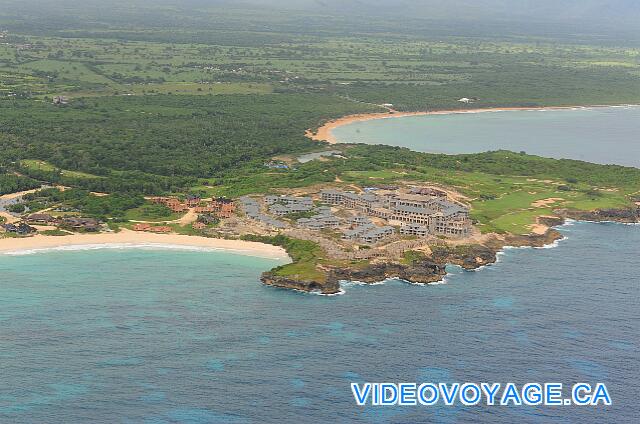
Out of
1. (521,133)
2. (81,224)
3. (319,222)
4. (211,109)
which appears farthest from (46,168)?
(521,133)

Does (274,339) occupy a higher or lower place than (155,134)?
lower

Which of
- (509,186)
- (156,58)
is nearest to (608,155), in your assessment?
(509,186)

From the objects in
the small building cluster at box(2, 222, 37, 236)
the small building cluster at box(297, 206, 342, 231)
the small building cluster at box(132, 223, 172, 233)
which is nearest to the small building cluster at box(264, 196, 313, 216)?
the small building cluster at box(297, 206, 342, 231)

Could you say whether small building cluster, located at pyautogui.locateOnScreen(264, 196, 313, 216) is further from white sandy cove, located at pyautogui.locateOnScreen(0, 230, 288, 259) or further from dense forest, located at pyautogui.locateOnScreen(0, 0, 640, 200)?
white sandy cove, located at pyautogui.locateOnScreen(0, 230, 288, 259)

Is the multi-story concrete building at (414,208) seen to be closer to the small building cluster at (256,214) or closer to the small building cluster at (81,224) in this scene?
the small building cluster at (256,214)

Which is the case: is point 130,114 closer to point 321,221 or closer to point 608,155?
point 321,221

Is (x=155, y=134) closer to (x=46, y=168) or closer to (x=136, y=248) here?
(x=46, y=168)
